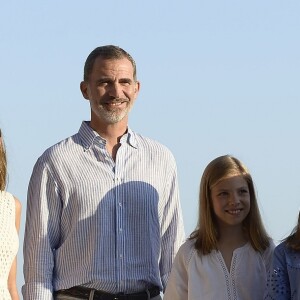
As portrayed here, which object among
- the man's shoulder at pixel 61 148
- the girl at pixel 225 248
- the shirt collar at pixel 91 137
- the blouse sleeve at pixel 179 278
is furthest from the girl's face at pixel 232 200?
the man's shoulder at pixel 61 148

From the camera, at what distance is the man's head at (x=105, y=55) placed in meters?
12.0

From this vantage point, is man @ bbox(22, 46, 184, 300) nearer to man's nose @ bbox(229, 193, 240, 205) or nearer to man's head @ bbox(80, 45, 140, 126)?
man's head @ bbox(80, 45, 140, 126)

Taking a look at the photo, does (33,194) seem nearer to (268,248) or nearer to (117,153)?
(117,153)

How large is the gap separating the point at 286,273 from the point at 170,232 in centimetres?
96

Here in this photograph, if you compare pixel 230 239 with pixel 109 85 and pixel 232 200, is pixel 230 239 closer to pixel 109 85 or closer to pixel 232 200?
pixel 232 200

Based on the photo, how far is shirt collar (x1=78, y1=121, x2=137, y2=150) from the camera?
11906mm

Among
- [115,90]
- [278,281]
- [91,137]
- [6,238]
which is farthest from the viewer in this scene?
[91,137]

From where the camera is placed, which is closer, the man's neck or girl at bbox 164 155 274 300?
girl at bbox 164 155 274 300

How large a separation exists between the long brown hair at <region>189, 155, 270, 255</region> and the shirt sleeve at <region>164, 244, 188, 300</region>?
129mm

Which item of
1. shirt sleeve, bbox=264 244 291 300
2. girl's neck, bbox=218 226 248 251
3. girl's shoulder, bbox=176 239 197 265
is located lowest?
shirt sleeve, bbox=264 244 291 300

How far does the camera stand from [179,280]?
11852mm

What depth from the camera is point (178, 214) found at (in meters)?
12.2

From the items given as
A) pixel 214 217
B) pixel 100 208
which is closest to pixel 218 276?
pixel 214 217

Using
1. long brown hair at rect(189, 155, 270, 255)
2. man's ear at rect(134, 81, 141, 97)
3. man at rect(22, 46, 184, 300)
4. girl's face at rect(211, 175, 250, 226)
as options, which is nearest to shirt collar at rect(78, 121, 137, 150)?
man at rect(22, 46, 184, 300)
